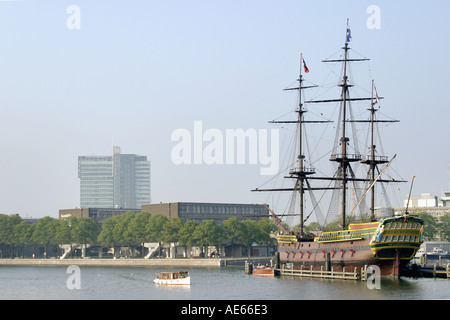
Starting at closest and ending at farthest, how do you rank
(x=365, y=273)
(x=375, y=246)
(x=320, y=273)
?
1. (x=365, y=273)
2. (x=375, y=246)
3. (x=320, y=273)

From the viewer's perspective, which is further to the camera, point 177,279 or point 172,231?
point 172,231

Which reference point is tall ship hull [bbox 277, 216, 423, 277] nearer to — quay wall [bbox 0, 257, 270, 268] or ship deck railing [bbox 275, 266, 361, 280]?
ship deck railing [bbox 275, 266, 361, 280]

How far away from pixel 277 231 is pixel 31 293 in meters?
108

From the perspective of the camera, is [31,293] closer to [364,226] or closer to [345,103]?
[364,226]

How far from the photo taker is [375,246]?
101 m

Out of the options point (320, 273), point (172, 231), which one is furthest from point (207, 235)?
point (320, 273)

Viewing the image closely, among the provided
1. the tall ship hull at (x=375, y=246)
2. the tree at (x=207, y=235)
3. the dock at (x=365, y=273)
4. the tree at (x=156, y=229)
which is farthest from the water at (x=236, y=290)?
the tree at (x=156, y=229)

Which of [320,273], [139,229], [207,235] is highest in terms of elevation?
[139,229]

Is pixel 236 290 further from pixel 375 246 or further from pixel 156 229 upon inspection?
pixel 156 229

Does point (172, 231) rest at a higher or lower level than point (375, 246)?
lower

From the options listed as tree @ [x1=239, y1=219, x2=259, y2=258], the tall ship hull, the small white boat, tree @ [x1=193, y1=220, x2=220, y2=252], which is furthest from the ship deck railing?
tree @ [x1=239, y1=219, x2=259, y2=258]
